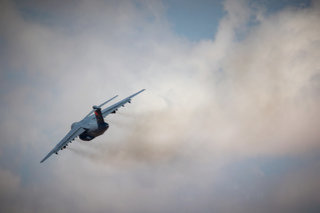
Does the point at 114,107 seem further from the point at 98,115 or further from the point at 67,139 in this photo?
the point at 67,139

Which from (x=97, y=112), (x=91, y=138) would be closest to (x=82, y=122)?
(x=91, y=138)

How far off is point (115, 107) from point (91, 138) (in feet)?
43.5

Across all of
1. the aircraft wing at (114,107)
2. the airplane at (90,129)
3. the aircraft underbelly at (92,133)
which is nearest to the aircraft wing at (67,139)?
the airplane at (90,129)

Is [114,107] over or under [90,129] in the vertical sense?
over

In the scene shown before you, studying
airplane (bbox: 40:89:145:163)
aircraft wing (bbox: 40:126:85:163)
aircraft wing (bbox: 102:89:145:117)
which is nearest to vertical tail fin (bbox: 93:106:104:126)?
airplane (bbox: 40:89:145:163)

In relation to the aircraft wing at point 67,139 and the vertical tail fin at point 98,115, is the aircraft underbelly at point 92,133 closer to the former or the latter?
the vertical tail fin at point 98,115

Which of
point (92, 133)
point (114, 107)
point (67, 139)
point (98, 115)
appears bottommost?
point (67, 139)

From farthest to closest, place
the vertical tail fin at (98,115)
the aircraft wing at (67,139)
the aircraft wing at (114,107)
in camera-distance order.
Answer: the aircraft wing at (114,107), the vertical tail fin at (98,115), the aircraft wing at (67,139)

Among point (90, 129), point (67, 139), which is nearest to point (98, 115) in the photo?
point (90, 129)

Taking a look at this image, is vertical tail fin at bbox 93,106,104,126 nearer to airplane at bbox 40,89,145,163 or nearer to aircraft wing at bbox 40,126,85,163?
airplane at bbox 40,89,145,163

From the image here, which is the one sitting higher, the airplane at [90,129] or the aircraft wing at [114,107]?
the aircraft wing at [114,107]

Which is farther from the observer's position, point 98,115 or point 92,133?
point 92,133

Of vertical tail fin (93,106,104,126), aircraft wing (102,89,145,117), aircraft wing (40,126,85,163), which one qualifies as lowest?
aircraft wing (40,126,85,163)

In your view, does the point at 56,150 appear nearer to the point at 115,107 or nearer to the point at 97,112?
the point at 97,112
